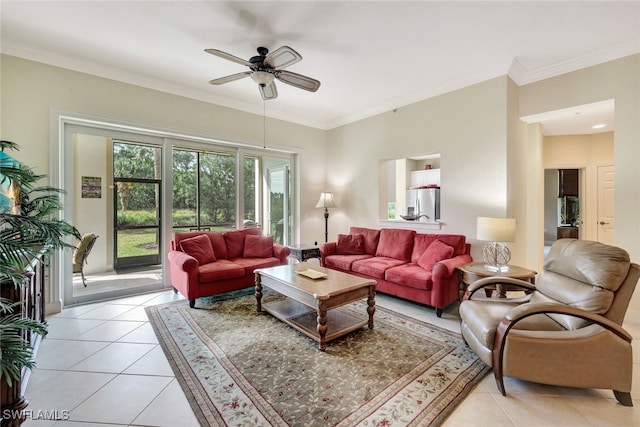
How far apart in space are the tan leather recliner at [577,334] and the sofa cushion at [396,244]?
192cm

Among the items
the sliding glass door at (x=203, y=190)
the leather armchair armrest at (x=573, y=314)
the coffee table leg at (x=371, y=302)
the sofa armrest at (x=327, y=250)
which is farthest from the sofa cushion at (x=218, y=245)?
the leather armchair armrest at (x=573, y=314)

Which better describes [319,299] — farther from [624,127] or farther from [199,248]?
[624,127]

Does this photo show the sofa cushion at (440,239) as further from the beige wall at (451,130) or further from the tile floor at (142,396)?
the tile floor at (142,396)

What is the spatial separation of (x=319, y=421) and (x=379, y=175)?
3.97 metres

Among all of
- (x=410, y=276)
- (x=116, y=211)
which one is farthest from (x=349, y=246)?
(x=116, y=211)

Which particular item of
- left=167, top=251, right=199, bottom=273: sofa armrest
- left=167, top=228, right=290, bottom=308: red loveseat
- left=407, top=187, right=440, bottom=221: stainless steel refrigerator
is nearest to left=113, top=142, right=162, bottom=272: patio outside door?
left=167, top=228, right=290, bottom=308: red loveseat

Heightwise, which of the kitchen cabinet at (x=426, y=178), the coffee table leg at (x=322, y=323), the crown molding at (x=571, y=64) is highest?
the crown molding at (x=571, y=64)

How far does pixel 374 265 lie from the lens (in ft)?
12.4

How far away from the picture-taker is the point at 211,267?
356 centimetres

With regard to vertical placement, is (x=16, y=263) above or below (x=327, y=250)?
above

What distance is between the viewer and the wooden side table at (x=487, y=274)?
2.71 meters

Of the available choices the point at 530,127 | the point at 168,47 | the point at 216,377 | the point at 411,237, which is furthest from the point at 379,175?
the point at 216,377

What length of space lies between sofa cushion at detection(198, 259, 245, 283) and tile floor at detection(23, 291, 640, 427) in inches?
34.4

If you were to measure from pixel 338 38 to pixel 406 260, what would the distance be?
2907 millimetres
